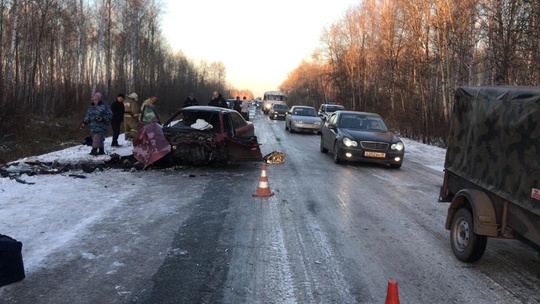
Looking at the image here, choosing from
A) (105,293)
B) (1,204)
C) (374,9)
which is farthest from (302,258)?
(374,9)

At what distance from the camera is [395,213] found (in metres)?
7.07

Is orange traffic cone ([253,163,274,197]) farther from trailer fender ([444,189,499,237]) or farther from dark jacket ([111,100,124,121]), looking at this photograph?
dark jacket ([111,100,124,121])

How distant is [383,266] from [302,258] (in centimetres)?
85

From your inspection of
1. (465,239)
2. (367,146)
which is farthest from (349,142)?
(465,239)

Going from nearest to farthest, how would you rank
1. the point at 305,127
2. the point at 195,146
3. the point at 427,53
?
the point at 195,146
the point at 305,127
the point at 427,53

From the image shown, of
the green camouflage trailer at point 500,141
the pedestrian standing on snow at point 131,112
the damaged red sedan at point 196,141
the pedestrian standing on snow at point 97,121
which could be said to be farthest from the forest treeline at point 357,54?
the green camouflage trailer at point 500,141

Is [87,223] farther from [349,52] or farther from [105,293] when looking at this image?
[349,52]

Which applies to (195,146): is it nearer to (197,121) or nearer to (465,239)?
(197,121)

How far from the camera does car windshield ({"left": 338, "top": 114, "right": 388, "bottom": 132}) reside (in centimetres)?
1350

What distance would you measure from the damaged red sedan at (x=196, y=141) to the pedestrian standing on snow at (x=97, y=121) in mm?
1502

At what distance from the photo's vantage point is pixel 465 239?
4.90 m

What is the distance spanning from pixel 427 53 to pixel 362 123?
1823 cm

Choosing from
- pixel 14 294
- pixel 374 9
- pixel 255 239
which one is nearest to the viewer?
pixel 14 294

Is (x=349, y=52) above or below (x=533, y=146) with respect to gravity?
above
